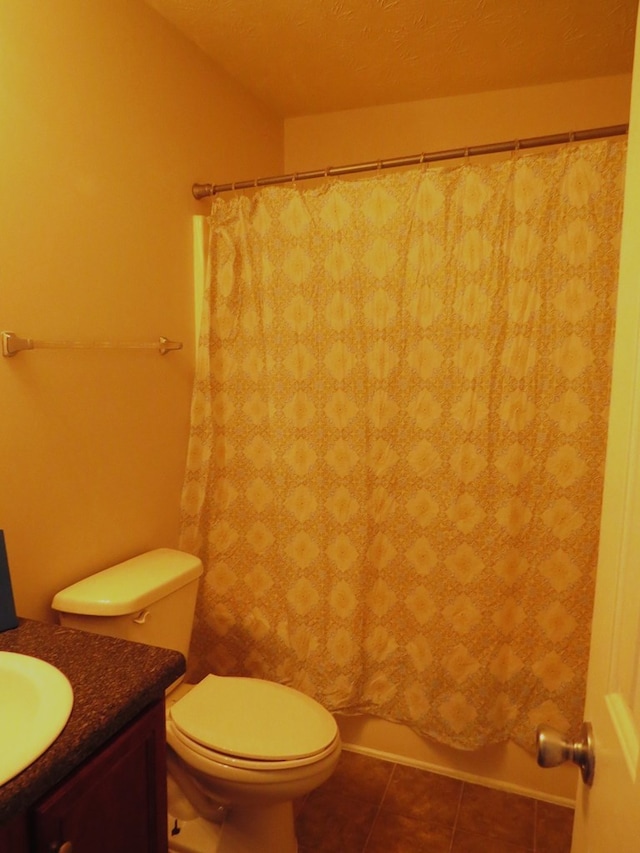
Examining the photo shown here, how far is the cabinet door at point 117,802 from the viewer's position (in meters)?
0.83

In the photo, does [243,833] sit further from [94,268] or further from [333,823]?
[94,268]

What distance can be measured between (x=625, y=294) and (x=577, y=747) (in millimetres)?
579

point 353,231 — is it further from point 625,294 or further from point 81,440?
point 625,294

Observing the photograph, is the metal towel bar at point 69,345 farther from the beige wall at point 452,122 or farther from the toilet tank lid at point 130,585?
the beige wall at point 452,122

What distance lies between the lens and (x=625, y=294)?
690mm

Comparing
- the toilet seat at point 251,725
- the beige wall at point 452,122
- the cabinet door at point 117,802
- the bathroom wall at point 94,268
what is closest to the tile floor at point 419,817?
the toilet seat at point 251,725

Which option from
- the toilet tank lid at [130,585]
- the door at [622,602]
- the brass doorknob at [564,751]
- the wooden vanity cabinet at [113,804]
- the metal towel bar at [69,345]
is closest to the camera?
the door at [622,602]

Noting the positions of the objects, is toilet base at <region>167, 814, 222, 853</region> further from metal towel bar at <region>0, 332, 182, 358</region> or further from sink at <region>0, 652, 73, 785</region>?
metal towel bar at <region>0, 332, 182, 358</region>

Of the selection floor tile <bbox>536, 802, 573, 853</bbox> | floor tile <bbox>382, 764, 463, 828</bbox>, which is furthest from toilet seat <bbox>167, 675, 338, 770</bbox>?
floor tile <bbox>536, 802, 573, 853</bbox>

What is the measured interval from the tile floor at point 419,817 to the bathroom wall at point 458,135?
0.06 metres

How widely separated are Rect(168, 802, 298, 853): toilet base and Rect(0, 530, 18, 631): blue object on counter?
82cm

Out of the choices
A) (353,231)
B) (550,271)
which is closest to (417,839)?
(550,271)

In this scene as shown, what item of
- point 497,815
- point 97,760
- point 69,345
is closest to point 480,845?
point 497,815

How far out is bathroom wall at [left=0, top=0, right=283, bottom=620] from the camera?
1340 millimetres
